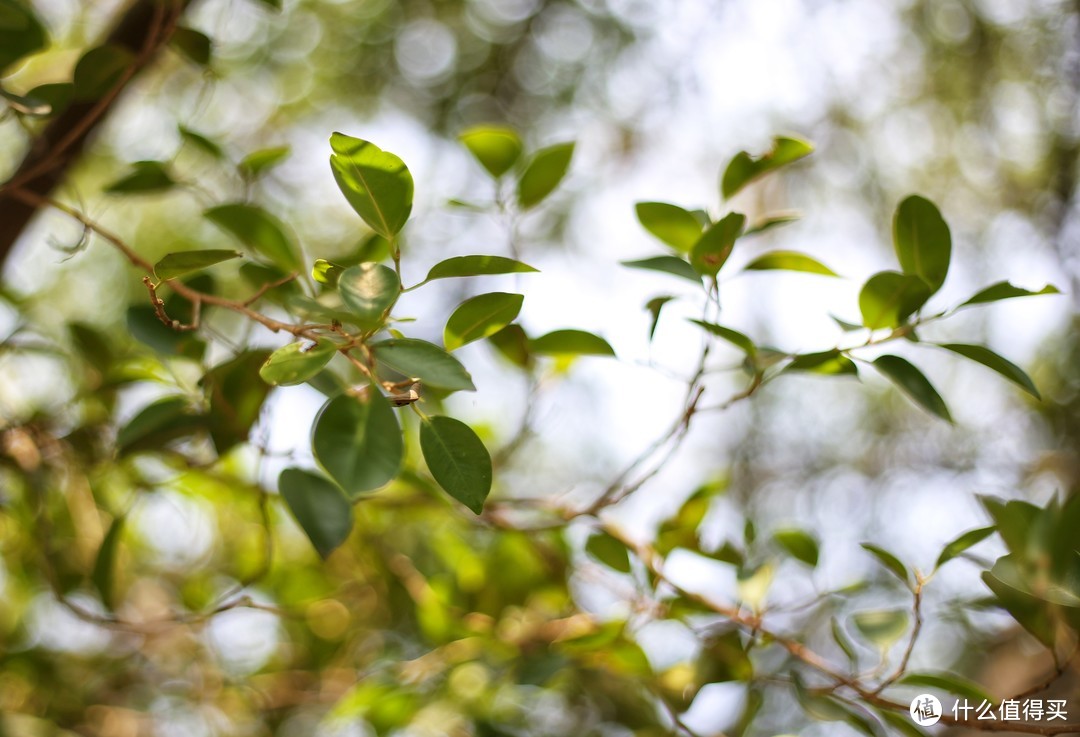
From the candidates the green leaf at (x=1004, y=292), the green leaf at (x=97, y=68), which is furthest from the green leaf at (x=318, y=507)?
the green leaf at (x=1004, y=292)

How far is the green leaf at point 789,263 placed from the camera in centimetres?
70

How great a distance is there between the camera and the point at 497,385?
1959mm

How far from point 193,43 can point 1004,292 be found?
741 mm

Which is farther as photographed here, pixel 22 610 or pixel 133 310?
pixel 22 610

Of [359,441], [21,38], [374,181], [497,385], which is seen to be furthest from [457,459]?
[497,385]

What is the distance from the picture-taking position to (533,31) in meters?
1.84

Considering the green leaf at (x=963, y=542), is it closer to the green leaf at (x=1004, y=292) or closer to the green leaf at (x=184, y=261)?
the green leaf at (x=1004, y=292)

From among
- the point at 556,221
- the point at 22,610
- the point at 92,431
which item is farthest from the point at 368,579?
the point at 556,221

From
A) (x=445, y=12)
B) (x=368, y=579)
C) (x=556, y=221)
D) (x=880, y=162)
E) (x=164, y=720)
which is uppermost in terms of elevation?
(x=445, y=12)

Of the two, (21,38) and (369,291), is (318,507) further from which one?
(21,38)

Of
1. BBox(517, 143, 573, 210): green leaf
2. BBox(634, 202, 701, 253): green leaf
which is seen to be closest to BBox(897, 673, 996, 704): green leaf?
BBox(634, 202, 701, 253): green leaf

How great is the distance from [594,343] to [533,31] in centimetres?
131

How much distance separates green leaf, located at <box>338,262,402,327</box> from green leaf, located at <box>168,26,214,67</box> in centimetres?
49

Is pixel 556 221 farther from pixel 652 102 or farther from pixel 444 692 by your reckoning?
pixel 444 692
